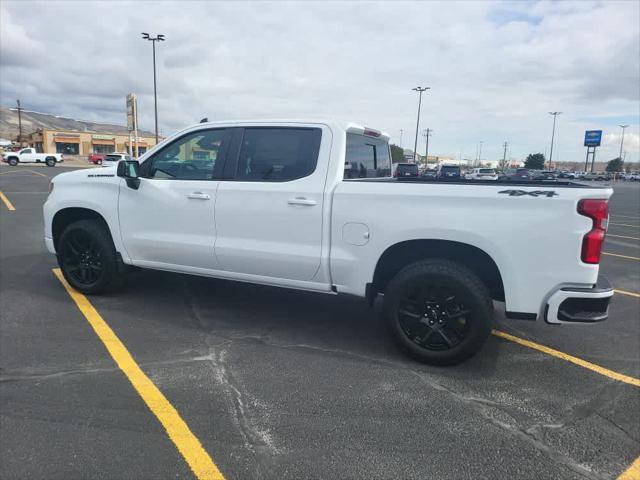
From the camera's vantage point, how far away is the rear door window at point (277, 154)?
3.99 metres

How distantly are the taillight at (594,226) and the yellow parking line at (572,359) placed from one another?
3.82ft

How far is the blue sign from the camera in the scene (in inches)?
3017

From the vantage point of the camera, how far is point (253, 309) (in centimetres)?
493

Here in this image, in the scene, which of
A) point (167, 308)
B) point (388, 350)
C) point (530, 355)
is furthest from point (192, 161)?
point (530, 355)

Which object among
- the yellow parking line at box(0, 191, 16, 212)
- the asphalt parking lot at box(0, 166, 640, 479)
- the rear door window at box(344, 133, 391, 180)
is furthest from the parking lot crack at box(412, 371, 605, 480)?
the yellow parking line at box(0, 191, 16, 212)

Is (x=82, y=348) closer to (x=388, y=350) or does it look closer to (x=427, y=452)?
(x=388, y=350)

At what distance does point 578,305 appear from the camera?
3199mm

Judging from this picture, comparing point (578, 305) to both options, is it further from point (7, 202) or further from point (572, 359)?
point (7, 202)

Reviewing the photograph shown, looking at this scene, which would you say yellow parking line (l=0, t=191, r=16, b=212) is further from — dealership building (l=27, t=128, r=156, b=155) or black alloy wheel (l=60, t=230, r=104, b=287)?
dealership building (l=27, t=128, r=156, b=155)

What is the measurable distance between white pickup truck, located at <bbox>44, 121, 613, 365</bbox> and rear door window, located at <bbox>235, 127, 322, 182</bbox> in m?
0.01

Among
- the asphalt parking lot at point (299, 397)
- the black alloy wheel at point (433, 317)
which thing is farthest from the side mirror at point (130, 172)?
the black alloy wheel at point (433, 317)

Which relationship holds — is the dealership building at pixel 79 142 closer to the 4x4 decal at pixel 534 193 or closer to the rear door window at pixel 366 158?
the rear door window at pixel 366 158

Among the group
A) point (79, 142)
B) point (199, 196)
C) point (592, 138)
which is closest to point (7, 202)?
point (199, 196)

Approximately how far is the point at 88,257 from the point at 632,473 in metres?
5.09
